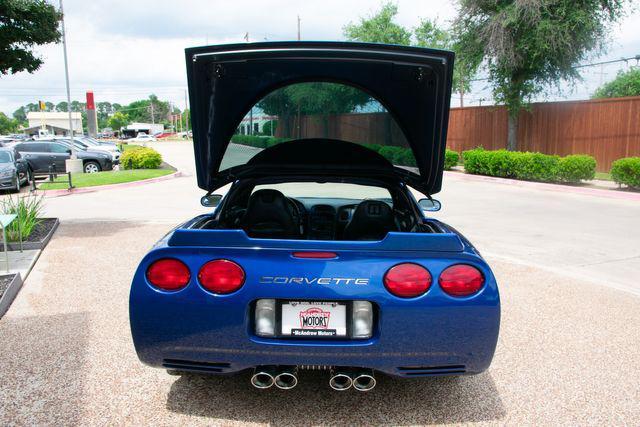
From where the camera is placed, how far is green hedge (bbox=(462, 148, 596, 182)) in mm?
15453

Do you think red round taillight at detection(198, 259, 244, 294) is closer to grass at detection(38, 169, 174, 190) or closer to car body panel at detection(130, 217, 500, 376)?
car body panel at detection(130, 217, 500, 376)

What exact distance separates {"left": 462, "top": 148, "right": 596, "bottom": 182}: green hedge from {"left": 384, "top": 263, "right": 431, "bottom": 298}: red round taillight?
14.6 metres

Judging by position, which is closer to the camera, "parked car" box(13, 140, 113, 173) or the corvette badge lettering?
the corvette badge lettering

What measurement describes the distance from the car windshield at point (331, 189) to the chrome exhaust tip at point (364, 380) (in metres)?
1.85

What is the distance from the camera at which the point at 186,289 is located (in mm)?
2643

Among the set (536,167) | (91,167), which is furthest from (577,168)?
(91,167)

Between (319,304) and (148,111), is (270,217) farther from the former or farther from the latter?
(148,111)

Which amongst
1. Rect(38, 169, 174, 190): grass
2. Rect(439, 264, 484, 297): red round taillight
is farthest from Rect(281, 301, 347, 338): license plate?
Rect(38, 169, 174, 190): grass

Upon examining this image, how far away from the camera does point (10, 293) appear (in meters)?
4.95

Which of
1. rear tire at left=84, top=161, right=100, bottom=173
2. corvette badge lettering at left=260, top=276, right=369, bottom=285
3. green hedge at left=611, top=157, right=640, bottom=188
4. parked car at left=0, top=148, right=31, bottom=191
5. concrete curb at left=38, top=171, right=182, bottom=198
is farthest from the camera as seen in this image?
rear tire at left=84, top=161, right=100, bottom=173

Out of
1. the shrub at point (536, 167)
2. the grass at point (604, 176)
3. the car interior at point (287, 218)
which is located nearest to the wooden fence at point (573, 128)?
the grass at point (604, 176)

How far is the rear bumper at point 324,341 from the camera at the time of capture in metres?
2.59

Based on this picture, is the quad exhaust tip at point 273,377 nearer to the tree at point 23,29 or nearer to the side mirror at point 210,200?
the side mirror at point 210,200

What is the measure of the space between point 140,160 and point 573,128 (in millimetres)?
16275
